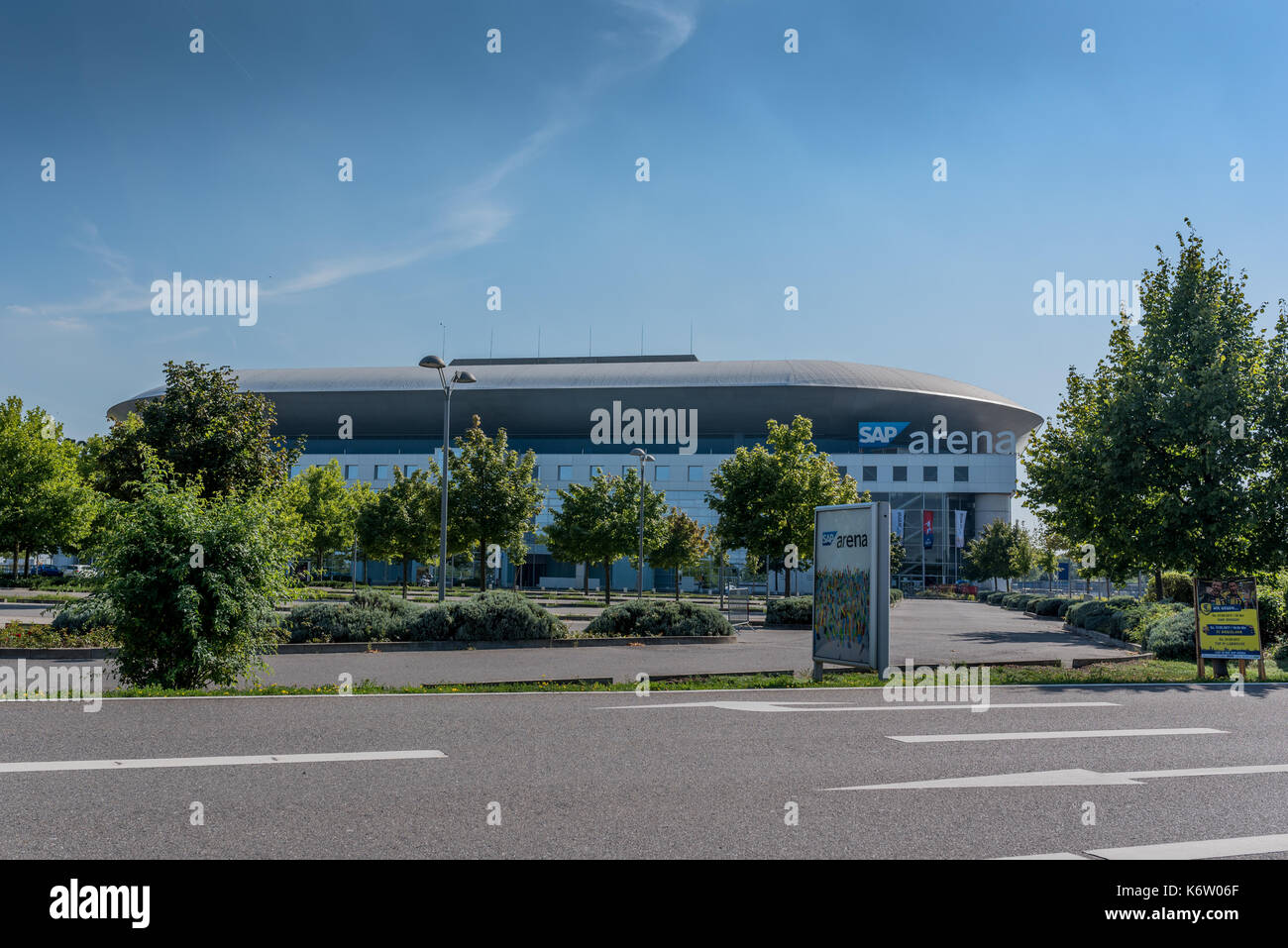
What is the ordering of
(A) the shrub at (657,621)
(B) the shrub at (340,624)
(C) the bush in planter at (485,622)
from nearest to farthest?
1. (B) the shrub at (340,624)
2. (C) the bush in planter at (485,622)
3. (A) the shrub at (657,621)

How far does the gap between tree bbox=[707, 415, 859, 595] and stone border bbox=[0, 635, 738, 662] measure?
43.5 ft

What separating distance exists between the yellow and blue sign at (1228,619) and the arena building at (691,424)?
192 ft

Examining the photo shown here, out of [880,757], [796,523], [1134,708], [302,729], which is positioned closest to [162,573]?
[302,729]

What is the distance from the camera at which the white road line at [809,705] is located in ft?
32.9

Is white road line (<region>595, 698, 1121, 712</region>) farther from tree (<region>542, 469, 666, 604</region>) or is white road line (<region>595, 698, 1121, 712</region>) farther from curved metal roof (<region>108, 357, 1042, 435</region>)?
curved metal roof (<region>108, 357, 1042, 435</region>)

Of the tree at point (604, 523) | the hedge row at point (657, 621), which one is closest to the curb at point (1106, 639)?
the hedge row at point (657, 621)

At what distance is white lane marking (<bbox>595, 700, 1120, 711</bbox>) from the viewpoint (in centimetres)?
1003

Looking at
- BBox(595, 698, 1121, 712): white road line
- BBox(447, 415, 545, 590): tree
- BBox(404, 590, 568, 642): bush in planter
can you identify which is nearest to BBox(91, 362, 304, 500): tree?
BBox(404, 590, 568, 642): bush in planter

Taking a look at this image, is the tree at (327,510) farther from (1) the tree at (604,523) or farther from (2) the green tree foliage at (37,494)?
(2) the green tree foliage at (37,494)

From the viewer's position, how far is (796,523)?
34906 millimetres

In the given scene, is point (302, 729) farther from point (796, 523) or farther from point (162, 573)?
point (796, 523)

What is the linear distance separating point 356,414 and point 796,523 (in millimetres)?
61068

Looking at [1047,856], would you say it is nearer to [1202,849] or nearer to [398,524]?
[1202,849]

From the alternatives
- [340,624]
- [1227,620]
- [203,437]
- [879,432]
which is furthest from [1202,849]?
[879,432]
